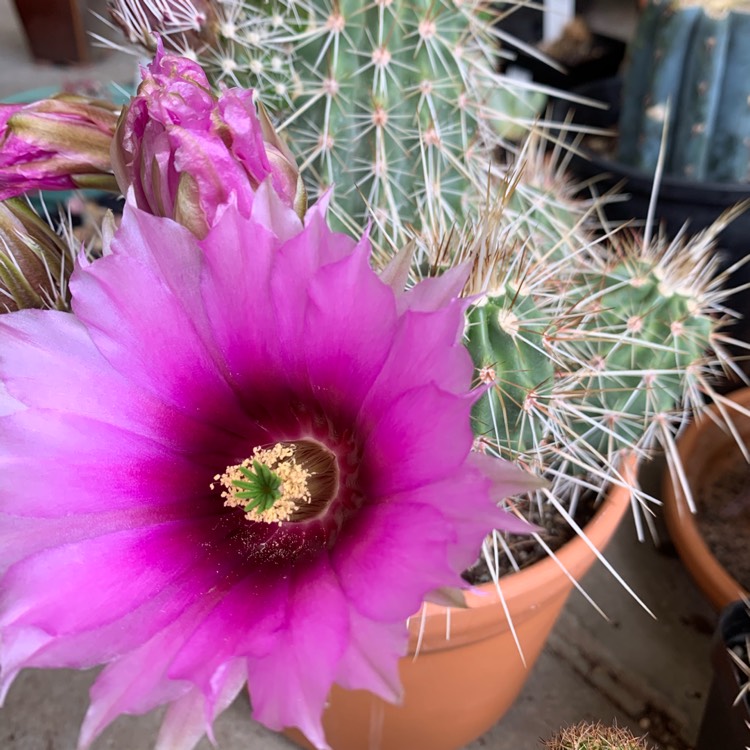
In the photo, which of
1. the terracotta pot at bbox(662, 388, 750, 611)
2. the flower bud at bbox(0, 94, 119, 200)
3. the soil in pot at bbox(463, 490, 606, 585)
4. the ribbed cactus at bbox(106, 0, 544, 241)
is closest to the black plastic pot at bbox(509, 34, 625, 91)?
the terracotta pot at bbox(662, 388, 750, 611)

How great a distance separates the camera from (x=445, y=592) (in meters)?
0.34

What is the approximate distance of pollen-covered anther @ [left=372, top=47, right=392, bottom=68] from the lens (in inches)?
25.5

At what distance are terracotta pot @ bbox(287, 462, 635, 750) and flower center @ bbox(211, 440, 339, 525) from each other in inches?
5.7

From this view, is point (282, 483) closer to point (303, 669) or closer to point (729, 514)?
point (303, 669)

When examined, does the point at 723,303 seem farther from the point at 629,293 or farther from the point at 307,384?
the point at 307,384

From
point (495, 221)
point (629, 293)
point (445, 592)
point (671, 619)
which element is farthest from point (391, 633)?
point (671, 619)

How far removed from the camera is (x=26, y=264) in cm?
46

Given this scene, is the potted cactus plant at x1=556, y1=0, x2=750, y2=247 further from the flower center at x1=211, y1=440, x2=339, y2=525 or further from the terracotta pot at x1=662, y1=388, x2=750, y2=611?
the flower center at x1=211, y1=440, x2=339, y2=525

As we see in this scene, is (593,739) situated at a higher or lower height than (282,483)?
lower

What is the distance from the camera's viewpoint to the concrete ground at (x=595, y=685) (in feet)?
2.41

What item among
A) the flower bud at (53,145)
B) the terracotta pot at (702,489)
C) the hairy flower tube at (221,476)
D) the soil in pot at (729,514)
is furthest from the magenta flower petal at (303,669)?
the soil in pot at (729,514)

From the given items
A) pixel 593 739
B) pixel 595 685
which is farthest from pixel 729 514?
pixel 593 739

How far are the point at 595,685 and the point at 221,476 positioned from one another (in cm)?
49

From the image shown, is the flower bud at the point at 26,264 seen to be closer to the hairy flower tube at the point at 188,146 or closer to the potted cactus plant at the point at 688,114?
the hairy flower tube at the point at 188,146
